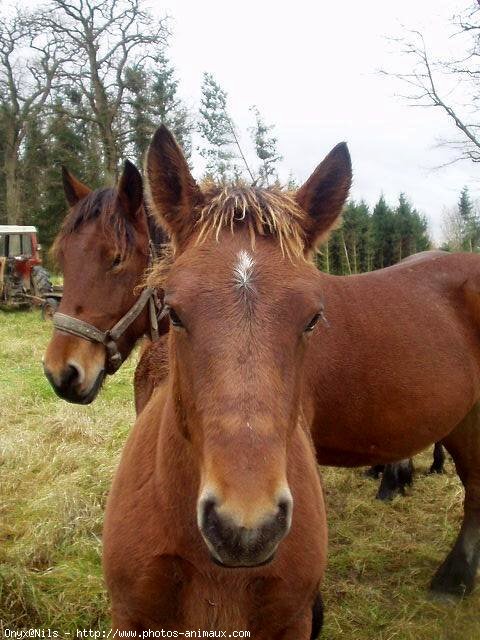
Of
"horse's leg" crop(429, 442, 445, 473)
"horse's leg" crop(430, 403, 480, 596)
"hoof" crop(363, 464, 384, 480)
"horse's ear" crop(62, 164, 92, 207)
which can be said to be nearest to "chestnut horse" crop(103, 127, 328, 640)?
"horse's leg" crop(430, 403, 480, 596)

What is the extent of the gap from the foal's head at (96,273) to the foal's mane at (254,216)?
171 centimetres

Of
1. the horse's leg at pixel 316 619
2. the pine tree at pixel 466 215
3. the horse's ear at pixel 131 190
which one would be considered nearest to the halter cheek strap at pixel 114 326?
the horse's ear at pixel 131 190

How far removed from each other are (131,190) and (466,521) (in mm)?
3545

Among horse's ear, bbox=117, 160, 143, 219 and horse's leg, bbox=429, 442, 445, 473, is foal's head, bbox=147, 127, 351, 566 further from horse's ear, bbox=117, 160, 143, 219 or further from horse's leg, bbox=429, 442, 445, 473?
horse's leg, bbox=429, 442, 445, 473

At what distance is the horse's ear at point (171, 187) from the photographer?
2.06m

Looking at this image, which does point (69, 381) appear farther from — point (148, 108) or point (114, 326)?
point (148, 108)

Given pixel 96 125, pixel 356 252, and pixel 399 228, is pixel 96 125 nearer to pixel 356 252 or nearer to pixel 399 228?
pixel 356 252

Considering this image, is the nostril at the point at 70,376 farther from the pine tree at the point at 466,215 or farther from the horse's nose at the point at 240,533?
the pine tree at the point at 466,215

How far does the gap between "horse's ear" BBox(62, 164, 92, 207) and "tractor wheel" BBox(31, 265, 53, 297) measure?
14064 mm

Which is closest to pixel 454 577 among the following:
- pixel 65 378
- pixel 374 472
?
pixel 374 472

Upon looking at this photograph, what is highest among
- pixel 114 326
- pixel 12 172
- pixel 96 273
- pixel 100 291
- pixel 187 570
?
pixel 12 172

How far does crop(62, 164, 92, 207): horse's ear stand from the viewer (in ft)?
13.6

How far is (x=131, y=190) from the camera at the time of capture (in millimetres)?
3855

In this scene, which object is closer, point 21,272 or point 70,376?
point 70,376
